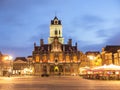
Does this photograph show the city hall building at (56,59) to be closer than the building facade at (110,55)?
No

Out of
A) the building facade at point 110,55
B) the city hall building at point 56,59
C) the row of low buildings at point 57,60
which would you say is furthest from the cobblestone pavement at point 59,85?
the city hall building at point 56,59

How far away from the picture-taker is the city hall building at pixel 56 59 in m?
183

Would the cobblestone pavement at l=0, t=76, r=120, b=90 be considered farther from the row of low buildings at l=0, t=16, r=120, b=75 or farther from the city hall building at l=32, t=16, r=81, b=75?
the city hall building at l=32, t=16, r=81, b=75

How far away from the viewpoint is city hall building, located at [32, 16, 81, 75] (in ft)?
600

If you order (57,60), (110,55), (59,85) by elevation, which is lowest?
(59,85)

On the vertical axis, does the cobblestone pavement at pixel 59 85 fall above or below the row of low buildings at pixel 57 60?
below

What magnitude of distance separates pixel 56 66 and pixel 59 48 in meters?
9.99

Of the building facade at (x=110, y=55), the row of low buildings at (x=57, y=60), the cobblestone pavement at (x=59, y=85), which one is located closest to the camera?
the cobblestone pavement at (x=59, y=85)

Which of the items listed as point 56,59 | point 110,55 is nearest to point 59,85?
point 110,55

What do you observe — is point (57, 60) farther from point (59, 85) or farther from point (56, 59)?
point (59, 85)

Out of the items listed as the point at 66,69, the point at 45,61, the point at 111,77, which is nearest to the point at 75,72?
the point at 66,69

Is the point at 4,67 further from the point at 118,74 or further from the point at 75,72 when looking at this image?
the point at 118,74

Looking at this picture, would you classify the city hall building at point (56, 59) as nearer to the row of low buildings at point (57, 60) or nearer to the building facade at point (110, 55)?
the row of low buildings at point (57, 60)

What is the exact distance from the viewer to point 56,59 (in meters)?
186
